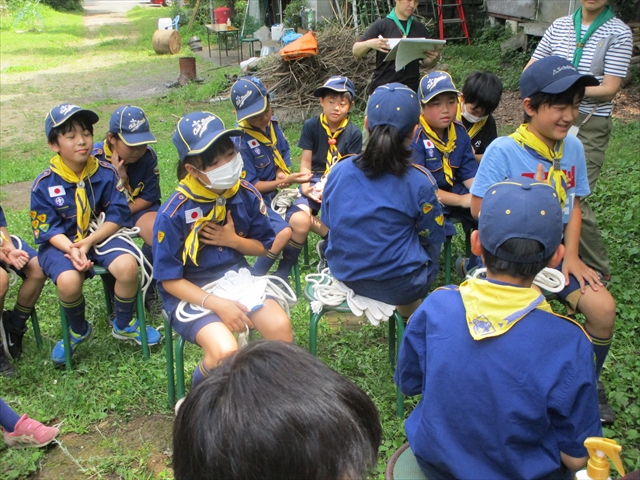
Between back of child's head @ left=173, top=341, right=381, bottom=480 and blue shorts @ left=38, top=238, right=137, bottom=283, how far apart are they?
8.51 ft

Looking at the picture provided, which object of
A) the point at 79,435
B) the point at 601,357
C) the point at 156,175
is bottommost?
the point at 79,435

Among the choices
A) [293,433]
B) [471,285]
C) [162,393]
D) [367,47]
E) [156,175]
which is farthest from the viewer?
[367,47]

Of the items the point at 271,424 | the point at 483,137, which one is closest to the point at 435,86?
the point at 483,137

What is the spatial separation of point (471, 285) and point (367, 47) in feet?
11.2

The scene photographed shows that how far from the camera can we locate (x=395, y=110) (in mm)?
2725

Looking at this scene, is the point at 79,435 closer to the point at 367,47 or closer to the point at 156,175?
the point at 156,175

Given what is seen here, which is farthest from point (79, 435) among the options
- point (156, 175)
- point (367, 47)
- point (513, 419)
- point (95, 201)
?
point (367, 47)

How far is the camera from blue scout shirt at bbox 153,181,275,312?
280cm

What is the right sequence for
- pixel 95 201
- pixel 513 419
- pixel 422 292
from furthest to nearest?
pixel 95 201, pixel 422 292, pixel 513 419

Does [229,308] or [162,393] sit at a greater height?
[229,308]

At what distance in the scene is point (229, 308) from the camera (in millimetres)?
2762

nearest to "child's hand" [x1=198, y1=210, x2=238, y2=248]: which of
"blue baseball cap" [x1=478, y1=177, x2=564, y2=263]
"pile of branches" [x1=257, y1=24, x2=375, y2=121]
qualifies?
"blue baseball cap" [x1=478, y1=177, x2=564, y2=263]

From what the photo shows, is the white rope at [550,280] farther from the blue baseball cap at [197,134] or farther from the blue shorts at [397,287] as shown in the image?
the blue baseball cap at [197,134]

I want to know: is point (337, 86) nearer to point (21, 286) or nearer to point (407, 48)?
point (407, 48)
